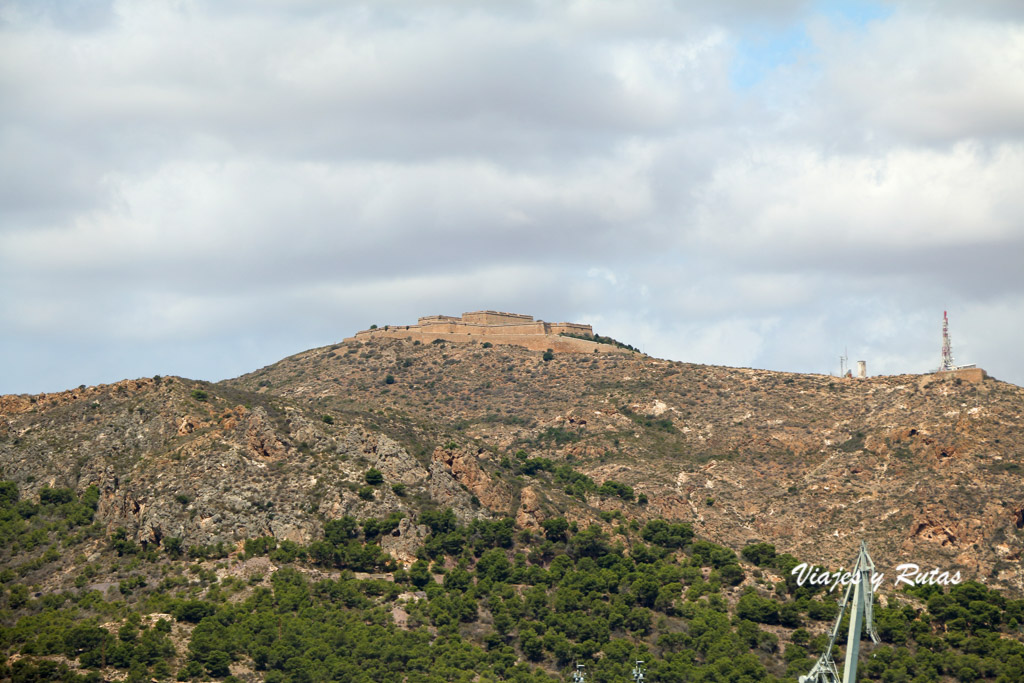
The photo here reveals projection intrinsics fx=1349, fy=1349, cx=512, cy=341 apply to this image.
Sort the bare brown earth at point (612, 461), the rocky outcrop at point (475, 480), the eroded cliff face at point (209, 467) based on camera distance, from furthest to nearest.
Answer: the rocky outcrop at point (475, 480), the bare brown earth at point (612, 461), the eroded cliff face at point (209, 467)

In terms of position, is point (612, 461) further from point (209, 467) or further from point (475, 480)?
point (209, 467)

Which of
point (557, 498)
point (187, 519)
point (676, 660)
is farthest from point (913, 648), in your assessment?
point (187, 519)

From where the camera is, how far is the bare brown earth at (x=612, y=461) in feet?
424

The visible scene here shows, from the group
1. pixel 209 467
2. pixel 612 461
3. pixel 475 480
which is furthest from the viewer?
pixel 612 461

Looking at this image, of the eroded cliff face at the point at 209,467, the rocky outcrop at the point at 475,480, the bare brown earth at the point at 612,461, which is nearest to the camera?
the eroded cliff face at the point at 209,467

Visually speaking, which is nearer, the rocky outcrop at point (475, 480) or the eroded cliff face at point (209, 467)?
the eroded cliff face at point (209, 467)

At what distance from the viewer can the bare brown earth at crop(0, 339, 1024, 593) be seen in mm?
129125

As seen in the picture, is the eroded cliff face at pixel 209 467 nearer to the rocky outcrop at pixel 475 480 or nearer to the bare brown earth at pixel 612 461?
the bare brown earth at pixel 612 461

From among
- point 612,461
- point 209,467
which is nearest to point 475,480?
point 612,461

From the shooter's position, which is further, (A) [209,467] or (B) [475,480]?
(B) [475,480]

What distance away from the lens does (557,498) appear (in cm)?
14412

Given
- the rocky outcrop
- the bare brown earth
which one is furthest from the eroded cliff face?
the rocky outcrop

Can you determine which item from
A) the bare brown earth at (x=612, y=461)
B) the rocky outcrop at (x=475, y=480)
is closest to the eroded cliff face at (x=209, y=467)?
the bare brown earth at (x=612, y=461)

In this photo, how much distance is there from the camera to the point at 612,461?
531 feet
